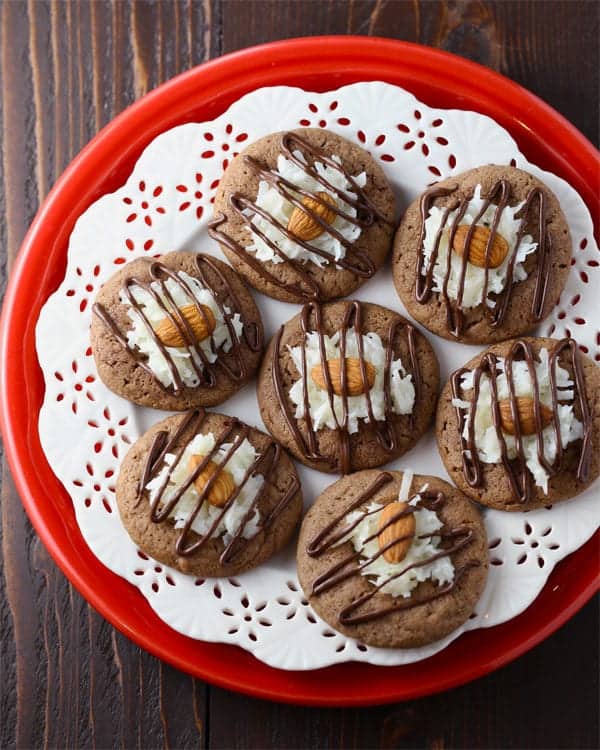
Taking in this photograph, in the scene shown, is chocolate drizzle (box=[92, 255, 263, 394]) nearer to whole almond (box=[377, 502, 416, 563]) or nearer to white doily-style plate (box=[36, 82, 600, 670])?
white doily-style plate (box=[36, 82, 600, 670])

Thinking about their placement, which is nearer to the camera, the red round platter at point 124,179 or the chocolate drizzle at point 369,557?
the chocolate drizzle at point 369,557

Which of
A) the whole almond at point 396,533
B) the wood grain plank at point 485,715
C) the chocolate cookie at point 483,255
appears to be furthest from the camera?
the wood grain plank at point 485,715

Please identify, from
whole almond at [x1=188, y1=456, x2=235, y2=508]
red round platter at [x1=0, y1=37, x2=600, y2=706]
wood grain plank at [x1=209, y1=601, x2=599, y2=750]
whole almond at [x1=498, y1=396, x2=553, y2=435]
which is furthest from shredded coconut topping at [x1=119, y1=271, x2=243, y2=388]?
wood grain plank at [x1=209, y1=601, x2=599, y2=750]

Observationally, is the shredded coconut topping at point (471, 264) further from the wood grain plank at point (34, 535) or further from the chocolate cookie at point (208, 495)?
the wood grain plank at point (34, 535)

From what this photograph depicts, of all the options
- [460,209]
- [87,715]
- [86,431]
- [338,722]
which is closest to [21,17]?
[86,431]

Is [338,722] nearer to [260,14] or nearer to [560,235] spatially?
[560,235]

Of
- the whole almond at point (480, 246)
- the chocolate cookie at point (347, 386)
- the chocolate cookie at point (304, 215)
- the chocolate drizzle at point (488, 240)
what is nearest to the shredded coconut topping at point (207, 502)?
the chocolate cookie at point (347, 386)
